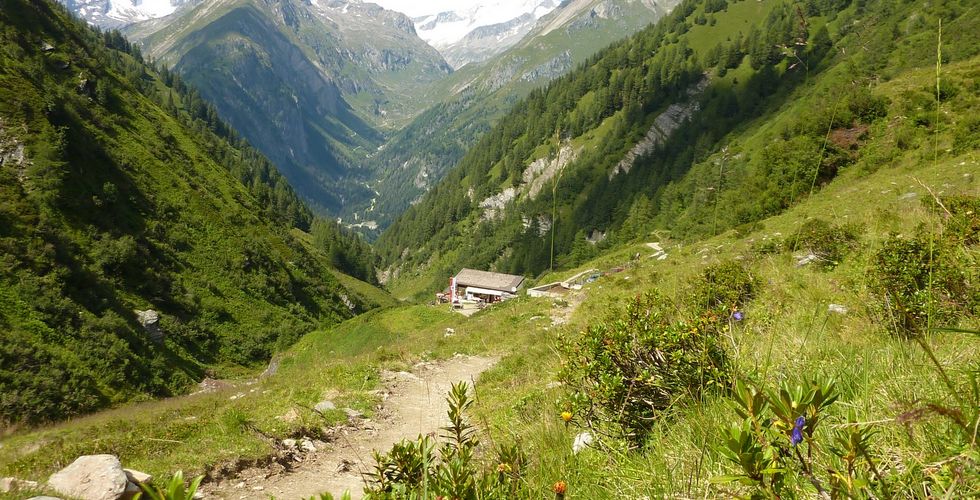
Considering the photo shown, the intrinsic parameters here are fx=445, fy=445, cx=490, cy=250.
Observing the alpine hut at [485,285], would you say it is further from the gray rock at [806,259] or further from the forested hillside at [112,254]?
the gray rock at [806,259]

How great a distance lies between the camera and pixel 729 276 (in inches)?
357

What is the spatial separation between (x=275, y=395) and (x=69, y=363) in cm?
2859

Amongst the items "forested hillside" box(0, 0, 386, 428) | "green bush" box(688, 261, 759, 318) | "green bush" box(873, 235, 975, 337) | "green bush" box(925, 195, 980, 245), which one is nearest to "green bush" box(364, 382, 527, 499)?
"green bush" box(873, 235, 975, 337)

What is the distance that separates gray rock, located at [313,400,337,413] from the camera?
372 inches

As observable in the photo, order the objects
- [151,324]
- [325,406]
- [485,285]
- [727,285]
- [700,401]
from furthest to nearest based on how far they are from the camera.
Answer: [485,285] < [151,324] < [325,406] < [727,285] < [700,401]

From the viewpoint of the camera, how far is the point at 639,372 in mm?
3902

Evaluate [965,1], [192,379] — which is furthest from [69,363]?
[965,1]

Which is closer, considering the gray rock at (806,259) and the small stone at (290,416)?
the small stone at (290,416)

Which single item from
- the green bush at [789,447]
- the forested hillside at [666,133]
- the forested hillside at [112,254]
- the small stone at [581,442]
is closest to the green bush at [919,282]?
the small stone at [581,442]

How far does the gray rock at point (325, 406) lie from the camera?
31.0 ft

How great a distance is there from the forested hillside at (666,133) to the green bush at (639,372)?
113 feet

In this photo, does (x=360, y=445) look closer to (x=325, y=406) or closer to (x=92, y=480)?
(x=325, y=406)

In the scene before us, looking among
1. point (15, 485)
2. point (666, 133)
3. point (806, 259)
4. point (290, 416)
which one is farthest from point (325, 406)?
point (666, 133)

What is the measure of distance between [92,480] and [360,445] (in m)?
4.00
